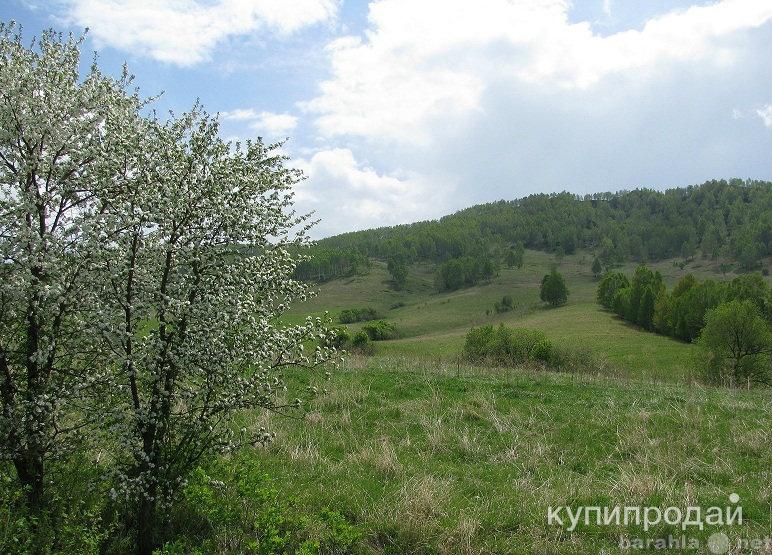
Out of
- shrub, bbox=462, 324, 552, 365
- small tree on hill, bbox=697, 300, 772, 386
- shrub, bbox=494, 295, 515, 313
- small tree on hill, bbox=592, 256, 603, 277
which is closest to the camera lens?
shrub, bbox=462, 324, 552, 365

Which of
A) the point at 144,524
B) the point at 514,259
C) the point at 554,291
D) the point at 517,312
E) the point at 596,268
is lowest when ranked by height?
the point at 517,312

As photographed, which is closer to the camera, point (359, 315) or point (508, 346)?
point (508, 346)

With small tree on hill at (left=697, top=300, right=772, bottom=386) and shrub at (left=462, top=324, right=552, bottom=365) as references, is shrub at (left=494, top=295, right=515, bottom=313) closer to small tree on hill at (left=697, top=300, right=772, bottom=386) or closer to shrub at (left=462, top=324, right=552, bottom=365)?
shrub at (left=462, top=324, right=552, bottom=365)

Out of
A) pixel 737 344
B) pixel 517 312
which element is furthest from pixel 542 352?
pixel 517 312

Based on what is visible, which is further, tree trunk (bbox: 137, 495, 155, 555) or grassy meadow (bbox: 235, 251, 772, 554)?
grassy meadow (bbox: 235, 251, 772, 554)

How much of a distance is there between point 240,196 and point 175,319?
1.85 m

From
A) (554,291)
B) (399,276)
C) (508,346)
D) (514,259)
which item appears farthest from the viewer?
(514,259)

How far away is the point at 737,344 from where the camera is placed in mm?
48375

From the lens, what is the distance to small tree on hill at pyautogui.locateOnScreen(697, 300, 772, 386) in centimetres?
4741

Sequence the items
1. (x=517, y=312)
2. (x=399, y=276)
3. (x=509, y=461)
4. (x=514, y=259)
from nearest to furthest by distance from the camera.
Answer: (x=509, y=461), (x=517, y=312), (x=399, y=276), (x=514, y=259)

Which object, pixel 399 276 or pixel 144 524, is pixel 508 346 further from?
pixel 399 276

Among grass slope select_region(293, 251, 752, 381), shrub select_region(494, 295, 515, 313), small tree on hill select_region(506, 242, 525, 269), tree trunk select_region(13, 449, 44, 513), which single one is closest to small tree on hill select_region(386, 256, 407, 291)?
grass slope select_region(293, 251, 752, 381)

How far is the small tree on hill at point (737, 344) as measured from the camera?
→ 47.4 metres

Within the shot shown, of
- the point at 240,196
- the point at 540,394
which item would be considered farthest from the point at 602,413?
the point at 240,196
